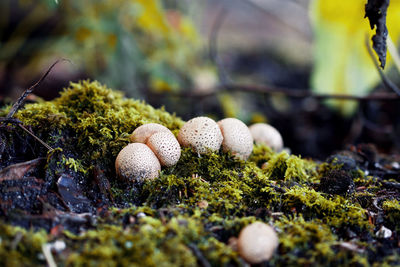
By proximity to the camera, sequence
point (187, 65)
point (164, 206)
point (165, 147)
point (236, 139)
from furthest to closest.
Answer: point (187, 65), point (236, 139), point (165, 147), point (164, 206)

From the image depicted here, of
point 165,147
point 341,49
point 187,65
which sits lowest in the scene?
point 165,147

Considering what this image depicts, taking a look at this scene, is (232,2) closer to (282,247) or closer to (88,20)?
(88,20)

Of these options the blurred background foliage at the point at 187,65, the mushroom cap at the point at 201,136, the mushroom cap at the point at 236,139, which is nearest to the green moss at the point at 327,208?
the mushroom cap at the point at 236,139

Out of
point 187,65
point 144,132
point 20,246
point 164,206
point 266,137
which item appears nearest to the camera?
point 20,246

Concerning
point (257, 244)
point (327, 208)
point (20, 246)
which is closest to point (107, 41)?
point (20, 246)

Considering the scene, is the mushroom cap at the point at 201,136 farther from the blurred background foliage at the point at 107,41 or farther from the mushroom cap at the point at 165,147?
the blurred background foliage at the point at 107,41

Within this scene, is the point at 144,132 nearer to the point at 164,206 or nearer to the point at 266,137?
the point at 164,206
